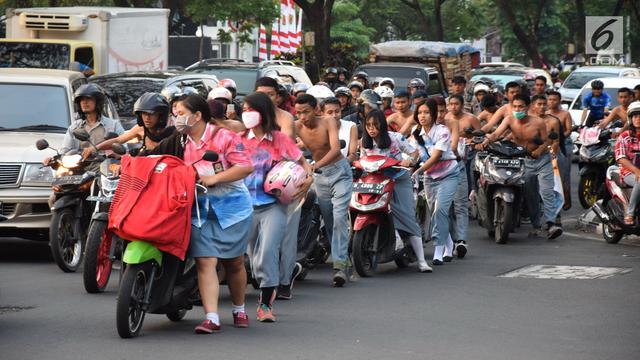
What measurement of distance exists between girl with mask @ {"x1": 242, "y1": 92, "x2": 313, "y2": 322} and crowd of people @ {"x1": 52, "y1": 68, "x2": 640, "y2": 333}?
0.01 metres

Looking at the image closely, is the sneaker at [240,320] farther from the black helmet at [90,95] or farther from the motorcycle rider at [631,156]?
the motorcycle rider at [631,156]

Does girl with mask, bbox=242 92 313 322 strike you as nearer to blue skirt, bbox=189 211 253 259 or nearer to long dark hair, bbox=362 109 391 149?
blue skirt, bbox=189 211 253 259

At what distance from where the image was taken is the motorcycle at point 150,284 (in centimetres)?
929

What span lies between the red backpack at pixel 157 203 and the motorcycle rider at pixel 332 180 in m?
3.33

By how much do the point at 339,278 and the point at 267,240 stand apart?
237 centimetres

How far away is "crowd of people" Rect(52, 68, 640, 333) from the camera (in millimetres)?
9867

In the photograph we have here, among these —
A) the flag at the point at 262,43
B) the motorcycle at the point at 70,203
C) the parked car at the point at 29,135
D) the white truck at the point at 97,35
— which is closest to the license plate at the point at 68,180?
the motorcycle at the point at 70,203

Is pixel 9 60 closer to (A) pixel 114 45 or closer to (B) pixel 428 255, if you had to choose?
(A) pixel 114 45

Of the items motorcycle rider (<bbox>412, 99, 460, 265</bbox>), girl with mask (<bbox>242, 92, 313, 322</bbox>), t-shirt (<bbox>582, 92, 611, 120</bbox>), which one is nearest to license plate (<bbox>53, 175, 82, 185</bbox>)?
girl with mask (<bbox>242, 92, 313, 322</bbox>)

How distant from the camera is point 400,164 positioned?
1364 centimetres

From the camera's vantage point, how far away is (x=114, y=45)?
1015 inches

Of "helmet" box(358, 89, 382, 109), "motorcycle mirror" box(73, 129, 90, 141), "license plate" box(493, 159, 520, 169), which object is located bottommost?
"license plate" box(493, 159, 520, 169)

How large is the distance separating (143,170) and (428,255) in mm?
6605

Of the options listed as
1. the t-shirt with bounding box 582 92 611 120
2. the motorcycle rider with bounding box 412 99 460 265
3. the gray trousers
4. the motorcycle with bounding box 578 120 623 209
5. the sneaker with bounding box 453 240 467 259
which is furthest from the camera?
the t-shirt with bounding box 582 92 611 120
